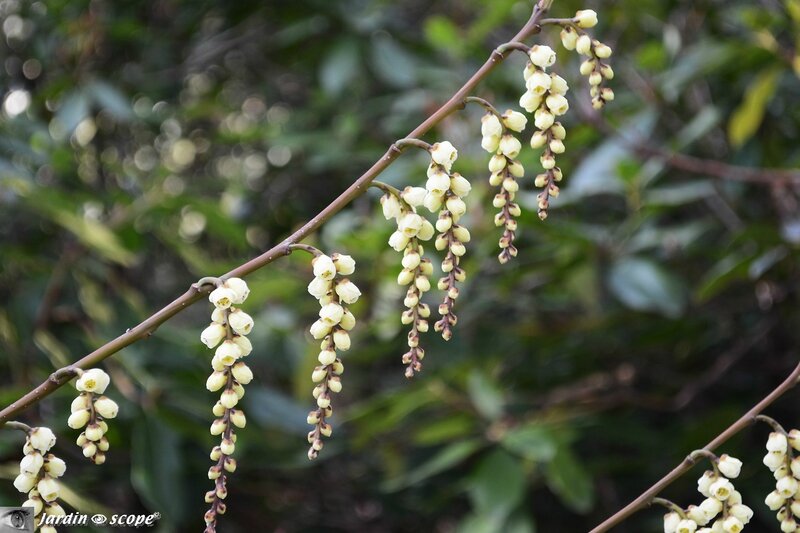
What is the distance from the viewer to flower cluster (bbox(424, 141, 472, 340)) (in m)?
0.67

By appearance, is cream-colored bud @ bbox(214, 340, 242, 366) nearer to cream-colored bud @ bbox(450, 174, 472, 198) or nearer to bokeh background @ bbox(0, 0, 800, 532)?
cream-colored bud @ bbox(450, 174, 472, 198)

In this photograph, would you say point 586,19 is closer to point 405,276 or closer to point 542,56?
point 542,56

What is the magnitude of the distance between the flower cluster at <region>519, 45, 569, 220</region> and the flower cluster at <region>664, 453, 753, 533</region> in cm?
26

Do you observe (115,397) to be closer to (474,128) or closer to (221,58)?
(474,128)

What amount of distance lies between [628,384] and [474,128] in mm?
650

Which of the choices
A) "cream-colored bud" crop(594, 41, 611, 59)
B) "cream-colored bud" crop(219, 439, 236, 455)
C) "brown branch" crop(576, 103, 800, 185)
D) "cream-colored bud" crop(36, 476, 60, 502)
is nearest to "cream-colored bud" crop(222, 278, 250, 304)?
"cream-colored bud" crop(219, 439, 236, 455)

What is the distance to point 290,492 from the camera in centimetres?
210

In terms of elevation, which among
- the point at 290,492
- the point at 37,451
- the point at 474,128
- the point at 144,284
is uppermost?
the point at 37,451

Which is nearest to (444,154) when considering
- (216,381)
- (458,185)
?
(458,185)

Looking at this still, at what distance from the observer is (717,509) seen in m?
0.74

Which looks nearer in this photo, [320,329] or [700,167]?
[320,329]

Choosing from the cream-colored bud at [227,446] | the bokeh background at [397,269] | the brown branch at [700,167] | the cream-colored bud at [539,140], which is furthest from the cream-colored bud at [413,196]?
the brown branch at [700,167]

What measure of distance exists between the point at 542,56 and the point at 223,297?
30 centimetres

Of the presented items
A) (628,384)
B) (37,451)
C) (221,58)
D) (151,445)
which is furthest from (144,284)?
(37,451)
